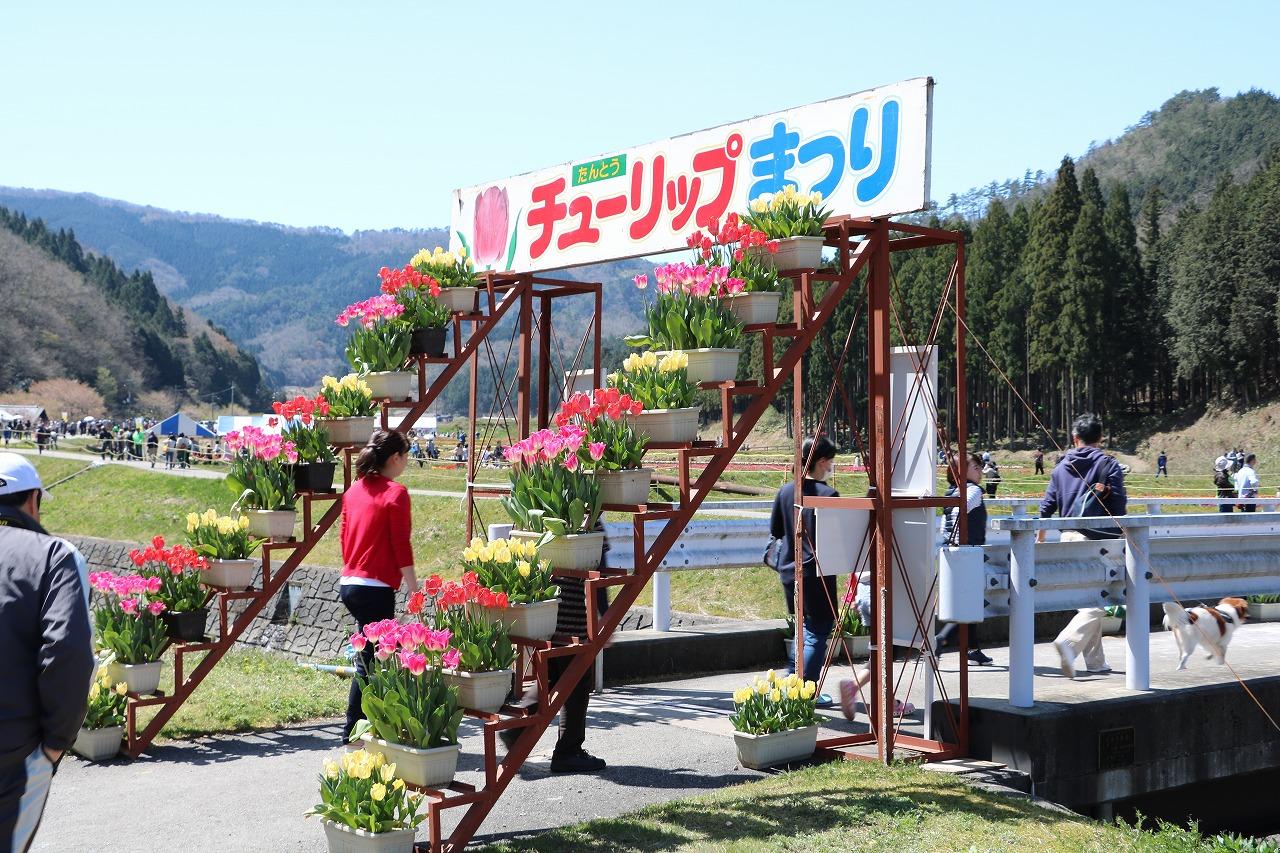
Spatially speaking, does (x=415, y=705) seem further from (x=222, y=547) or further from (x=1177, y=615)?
(x=1177, y=615)

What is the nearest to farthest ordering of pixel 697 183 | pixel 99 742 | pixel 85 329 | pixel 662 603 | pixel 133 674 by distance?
pixel 99 742 < pixel 133 674 < pixel 697 183 < pixel 662 603 < pixel 85 329

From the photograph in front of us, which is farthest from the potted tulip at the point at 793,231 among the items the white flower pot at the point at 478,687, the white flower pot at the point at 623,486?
the white flower pot at the point at 478,687

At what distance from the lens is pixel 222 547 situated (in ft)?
28.7

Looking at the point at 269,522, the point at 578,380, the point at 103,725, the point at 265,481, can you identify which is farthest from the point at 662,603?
the point at 103,725

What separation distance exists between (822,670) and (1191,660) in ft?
11.2

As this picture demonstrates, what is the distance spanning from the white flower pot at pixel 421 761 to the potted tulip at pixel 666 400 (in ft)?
6.63

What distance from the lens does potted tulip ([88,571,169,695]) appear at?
320 inches

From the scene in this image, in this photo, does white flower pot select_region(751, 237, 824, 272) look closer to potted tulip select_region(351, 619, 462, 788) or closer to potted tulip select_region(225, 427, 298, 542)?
potted tulip select_region(351, 619, 462, 788)

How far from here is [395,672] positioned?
5.77m

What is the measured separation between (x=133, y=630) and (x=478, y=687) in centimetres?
343

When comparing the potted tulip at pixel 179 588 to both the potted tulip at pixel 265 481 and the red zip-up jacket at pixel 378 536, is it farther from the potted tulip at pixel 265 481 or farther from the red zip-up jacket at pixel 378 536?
the red zip-up jacket at pixel 378 536

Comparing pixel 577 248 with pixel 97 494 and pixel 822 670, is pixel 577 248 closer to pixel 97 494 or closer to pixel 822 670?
pixel 822 670

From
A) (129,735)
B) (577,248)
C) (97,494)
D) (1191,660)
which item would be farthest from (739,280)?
(97,494)

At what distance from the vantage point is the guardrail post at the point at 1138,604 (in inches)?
308
